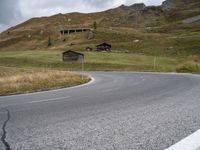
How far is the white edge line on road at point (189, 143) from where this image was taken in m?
5.62

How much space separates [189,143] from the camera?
19.4 feet

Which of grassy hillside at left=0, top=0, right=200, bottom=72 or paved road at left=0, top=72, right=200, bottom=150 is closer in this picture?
paved road at left=0, top=72, right=200, bottom=150

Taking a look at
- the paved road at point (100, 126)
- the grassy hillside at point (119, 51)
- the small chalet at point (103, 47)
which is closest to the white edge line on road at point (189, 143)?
the paved road at point (100, 126)

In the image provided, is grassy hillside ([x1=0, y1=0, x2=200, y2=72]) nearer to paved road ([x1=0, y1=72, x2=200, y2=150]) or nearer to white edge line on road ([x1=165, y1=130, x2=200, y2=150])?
paved road ([x1=0, y1=72, x2=200, y2=150])

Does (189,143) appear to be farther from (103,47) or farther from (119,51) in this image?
(103,47)

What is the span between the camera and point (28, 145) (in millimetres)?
6336

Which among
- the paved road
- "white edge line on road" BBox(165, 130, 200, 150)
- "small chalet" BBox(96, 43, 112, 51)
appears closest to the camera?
"white edge line on road" BBox(165, 130, 200, 150)

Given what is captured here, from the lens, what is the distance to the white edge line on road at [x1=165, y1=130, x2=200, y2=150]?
5.62 metres

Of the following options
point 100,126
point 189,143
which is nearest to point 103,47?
point 100,126

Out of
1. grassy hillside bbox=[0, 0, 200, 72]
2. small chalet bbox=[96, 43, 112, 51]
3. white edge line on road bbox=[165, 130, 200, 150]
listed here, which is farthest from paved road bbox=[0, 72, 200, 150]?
small chalet bbox=[96, 43, 112, 51]

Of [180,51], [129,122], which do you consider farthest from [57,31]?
Answer: [129,122]

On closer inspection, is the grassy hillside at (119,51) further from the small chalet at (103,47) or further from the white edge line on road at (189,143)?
the white edge line on road at (189,143)

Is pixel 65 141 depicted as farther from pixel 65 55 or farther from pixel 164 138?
pixel 65 55

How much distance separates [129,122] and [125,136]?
1484 millimetres
